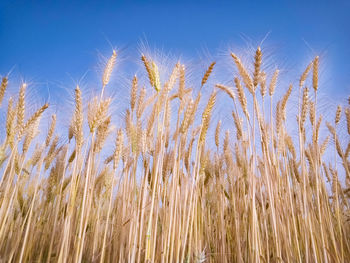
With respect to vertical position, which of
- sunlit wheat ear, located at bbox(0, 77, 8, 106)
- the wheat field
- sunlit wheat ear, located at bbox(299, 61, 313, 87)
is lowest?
the wheat field

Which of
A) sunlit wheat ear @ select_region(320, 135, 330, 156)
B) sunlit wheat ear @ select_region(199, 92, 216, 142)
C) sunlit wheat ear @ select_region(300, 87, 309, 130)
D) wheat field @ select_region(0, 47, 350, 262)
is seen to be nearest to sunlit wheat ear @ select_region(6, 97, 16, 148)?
wheat field @ select_region(0, 47, 350, 262)

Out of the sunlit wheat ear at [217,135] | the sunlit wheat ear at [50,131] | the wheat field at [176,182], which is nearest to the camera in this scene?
the wheat field at [176,182]

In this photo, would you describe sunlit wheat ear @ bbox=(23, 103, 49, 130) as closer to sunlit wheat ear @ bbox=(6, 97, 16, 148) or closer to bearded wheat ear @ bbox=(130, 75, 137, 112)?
sunlit wheat ear @ bbox=(6, 97, 16, 148)

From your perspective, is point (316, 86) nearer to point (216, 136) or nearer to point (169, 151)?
point (216, 136)

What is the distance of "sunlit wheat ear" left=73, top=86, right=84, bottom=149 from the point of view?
1.84m

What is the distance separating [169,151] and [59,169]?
4.06ft

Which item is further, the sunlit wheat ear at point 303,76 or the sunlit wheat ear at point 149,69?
the sunlit wheat ear at point 303,76

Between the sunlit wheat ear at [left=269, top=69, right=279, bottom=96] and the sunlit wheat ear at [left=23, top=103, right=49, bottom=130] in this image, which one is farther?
the sunlit wheat ear at [left=269, top=69, right=279, bottom=96]

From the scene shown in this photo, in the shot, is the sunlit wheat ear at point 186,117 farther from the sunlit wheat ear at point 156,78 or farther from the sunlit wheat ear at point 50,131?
the sunlit wheat ear at point 50,131

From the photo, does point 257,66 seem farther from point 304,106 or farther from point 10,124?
point 10,124

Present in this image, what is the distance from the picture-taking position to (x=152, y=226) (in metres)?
1.63

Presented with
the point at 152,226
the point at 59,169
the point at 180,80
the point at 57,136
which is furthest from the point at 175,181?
the point at 57,136

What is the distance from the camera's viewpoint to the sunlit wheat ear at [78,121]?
1.84 meters

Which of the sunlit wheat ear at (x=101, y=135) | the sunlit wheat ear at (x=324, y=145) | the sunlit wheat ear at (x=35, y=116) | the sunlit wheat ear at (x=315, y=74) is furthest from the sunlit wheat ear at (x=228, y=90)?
the sunlit wheat ear at (x=35, y=116)
